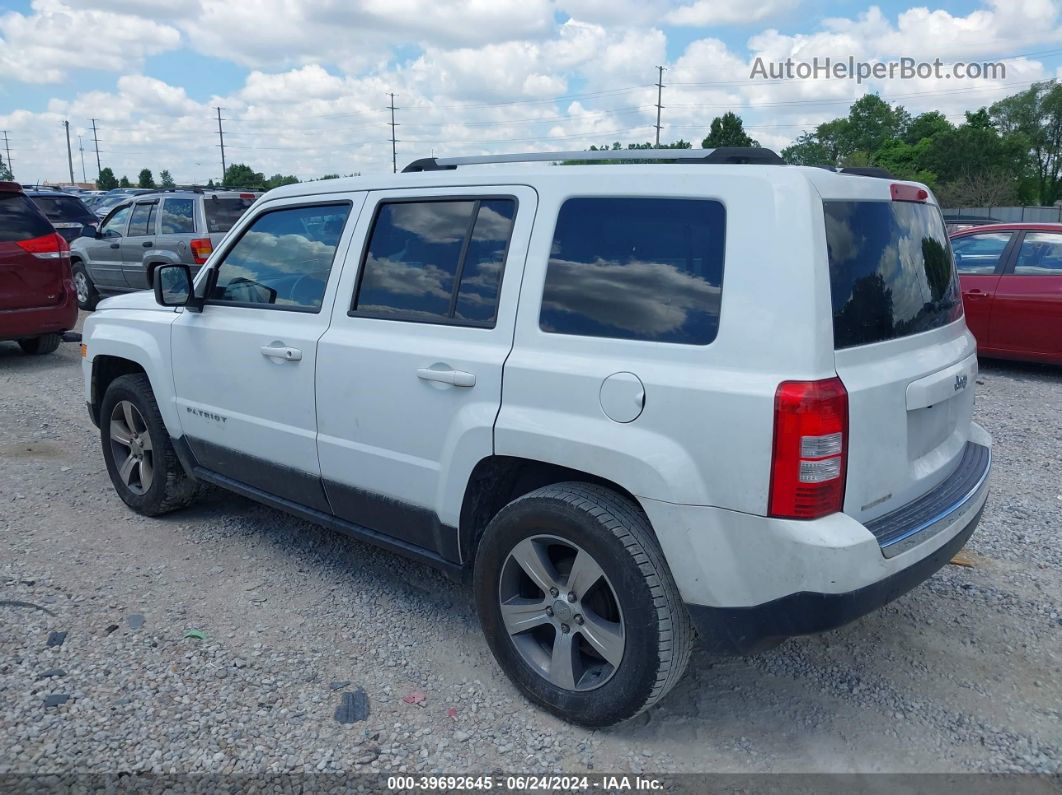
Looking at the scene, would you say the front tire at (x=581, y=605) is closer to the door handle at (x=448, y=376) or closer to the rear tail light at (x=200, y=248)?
the door handle at (x=448, y=376)

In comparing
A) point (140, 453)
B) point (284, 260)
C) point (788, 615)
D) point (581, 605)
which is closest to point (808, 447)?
point (788, 615)

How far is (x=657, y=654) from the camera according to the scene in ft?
8.70

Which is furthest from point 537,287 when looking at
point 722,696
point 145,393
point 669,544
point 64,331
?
point 64,331

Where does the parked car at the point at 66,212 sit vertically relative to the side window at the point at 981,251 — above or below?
above

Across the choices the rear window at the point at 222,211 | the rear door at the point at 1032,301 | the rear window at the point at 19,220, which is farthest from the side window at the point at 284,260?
the rear window at the point at 222,211

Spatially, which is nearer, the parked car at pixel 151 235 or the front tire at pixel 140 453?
the front tire at pixel 140 453

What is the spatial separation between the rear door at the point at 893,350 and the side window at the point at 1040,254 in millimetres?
6319

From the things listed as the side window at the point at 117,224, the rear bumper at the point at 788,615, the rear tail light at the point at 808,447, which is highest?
the side window at the point at 117,224

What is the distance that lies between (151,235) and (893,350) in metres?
11.7

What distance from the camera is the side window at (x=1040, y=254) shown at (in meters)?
8.41

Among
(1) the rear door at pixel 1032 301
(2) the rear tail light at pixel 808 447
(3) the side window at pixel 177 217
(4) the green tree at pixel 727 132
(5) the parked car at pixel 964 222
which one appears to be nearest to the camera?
(2) the rear tail light at pixel 808 447

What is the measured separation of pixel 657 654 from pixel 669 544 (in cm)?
36

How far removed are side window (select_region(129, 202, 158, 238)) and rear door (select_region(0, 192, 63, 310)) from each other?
9.76ft

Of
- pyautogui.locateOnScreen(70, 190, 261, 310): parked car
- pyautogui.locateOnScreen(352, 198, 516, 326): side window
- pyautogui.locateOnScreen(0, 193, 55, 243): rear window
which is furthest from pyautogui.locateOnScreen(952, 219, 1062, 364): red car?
pyautogui.locateOnScreen(0, 193, 55, 243): rear window
